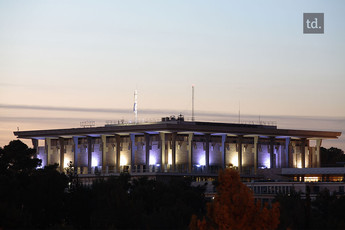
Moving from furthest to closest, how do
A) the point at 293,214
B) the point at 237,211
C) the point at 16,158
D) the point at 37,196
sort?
the point at 16,158 → the point at 37,196 → the point at 293,214 → the point at 237,211

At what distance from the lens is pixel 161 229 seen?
12231 cm

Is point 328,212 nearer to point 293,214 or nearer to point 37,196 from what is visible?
point 293,214

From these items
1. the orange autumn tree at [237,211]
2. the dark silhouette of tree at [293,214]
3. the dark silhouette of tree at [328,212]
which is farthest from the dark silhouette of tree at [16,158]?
the orange autumn tree at [237,211]

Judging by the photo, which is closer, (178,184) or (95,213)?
(95,213)

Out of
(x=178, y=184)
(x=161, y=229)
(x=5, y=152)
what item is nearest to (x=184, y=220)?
(x=161, y=229)

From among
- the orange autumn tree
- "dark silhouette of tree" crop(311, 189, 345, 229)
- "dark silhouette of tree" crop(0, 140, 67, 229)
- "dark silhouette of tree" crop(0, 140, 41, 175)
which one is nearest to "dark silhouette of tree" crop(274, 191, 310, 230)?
"dark silhouette of tree" crop(311, 189, 345, 229)

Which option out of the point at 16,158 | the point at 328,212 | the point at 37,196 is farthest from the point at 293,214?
the point at 16,158

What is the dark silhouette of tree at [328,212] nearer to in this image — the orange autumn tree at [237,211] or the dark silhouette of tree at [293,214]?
the dark silhouette of tree at [293,214]

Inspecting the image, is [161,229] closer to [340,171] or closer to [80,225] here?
[80,225]

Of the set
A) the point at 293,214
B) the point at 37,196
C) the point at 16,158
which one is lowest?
the point at 293,214

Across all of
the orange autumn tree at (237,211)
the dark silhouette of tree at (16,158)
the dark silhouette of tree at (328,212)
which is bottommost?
the dark silhouette of tree at (328,212)

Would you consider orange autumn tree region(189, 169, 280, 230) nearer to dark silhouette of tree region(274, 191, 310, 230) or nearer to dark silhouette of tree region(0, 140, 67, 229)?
dark silhouette of tree region(274, 191, 310, 230)

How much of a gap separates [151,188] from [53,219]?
29.4m

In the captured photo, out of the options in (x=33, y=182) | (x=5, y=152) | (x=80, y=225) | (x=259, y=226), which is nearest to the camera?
(x=259, y=226)
